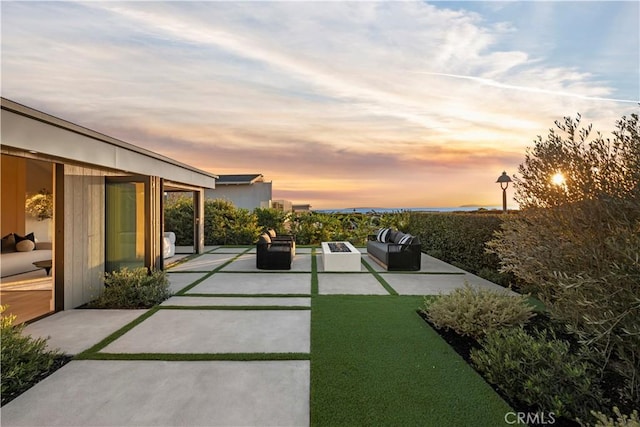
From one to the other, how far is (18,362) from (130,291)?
232 centimetres

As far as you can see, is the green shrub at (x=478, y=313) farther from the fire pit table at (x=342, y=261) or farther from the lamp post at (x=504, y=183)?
the lamp post at (x=504, y=183)

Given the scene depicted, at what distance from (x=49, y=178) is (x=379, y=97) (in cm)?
935

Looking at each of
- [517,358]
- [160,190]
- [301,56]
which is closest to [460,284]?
[517,358]

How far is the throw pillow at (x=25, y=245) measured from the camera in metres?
7.30

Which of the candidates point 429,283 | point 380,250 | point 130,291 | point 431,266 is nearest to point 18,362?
point 130,291

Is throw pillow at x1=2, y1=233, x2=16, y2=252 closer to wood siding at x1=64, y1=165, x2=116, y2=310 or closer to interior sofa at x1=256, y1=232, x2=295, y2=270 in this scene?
wood siding at x1=64, y1=165, x2=116, y2=310

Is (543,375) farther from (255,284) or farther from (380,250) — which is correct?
(380,250)

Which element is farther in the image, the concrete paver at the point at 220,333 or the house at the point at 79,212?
the house at the point at 79,212

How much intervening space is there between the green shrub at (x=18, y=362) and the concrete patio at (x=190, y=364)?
→ 121 millimetres

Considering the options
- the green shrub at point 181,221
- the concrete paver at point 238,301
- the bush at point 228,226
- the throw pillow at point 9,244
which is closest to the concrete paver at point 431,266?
the concrete paver at point 238,301

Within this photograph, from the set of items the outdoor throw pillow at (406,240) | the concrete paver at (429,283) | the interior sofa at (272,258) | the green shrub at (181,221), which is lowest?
the concrete paver at (429,283)

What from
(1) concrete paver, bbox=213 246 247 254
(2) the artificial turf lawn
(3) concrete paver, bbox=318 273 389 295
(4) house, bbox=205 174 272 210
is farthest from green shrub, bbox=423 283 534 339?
(4) house, bbox=205 174 272 210

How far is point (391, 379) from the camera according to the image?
2684 millimetres

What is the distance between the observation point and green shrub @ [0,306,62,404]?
252 cm
